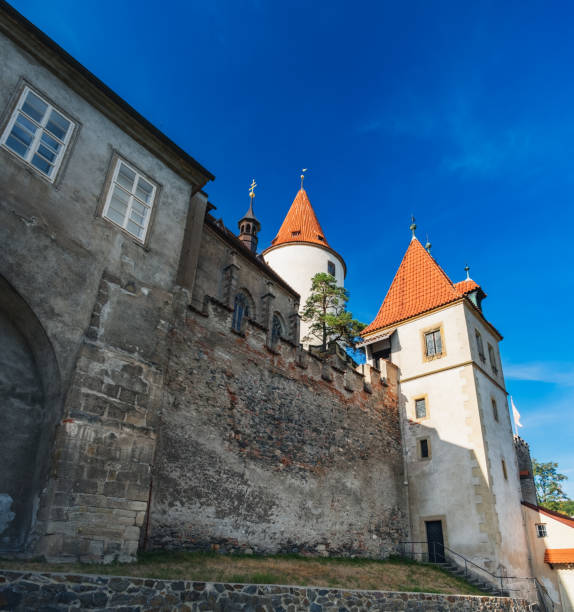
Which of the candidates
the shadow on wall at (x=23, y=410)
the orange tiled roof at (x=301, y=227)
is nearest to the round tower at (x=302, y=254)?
the orange tiled roof at (x=301, y=227)

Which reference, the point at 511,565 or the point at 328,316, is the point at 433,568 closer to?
the point at 511,565

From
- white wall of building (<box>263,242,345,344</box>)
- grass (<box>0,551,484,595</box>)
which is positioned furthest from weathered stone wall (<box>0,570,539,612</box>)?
white wall of building (<box>263,242,345,344</box>)

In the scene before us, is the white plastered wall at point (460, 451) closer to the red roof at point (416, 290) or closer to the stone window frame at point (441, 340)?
the stone window frame at point (441, 340)

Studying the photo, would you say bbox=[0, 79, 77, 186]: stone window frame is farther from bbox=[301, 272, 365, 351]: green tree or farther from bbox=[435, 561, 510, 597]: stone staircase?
bbox=[301, 272, 365, 351]: green tree

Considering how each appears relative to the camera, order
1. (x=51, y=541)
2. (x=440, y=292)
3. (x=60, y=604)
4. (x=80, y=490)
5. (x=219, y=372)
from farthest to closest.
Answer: (x=440, y=292) < (x=219, y=372) < (x=80, y=490) < (x=51, y=541) < (x=60, y=604)

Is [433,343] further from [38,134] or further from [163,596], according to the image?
[38,134]

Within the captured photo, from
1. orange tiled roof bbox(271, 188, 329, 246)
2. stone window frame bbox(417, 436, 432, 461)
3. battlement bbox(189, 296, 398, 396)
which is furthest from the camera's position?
orange tiled roof bbox(271, 188, 329, 246)

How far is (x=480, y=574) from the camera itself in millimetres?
15844

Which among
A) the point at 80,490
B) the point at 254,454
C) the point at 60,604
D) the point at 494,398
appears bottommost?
the point at 60,604

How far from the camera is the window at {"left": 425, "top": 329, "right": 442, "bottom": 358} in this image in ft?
67.4

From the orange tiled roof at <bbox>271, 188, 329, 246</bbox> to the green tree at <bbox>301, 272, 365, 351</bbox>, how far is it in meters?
6.98

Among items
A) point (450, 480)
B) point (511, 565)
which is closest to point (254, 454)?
point (450, 480)

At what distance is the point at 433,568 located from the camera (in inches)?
634

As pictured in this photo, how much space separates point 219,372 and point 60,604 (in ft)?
22.9
